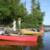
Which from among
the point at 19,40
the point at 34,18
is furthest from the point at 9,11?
the point at 34,18

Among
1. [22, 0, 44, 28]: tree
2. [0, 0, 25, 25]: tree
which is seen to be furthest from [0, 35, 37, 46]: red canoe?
[22, 0, 44, 28]: tree

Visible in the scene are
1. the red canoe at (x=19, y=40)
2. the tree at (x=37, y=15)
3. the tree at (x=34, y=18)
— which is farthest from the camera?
the tree at (x=37, y=15)

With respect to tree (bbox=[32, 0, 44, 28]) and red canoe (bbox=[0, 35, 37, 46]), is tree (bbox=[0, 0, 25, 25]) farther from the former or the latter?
tree (bbox=[32, 0, 44, 28])

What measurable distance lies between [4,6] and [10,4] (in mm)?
1457

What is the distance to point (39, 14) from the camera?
3012 inches

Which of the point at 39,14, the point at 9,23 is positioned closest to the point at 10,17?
the point at 9,23

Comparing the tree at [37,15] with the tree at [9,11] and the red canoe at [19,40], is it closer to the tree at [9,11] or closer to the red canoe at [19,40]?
the tree at [9,11]

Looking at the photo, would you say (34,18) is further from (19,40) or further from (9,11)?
(19,40)

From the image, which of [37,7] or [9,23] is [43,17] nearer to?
[37,7]

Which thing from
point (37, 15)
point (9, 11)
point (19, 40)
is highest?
point (9, 11)

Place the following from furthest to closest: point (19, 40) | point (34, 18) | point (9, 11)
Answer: point (34, 18) → point (9, 11) → point (19, 40)

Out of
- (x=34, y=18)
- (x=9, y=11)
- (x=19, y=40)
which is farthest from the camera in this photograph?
(x=34, y=18)

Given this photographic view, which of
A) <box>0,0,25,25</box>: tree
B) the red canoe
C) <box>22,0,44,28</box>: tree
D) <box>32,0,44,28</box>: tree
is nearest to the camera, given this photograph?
the red canoe

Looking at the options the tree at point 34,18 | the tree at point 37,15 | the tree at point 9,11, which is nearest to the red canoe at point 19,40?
the tree at point 9,11
